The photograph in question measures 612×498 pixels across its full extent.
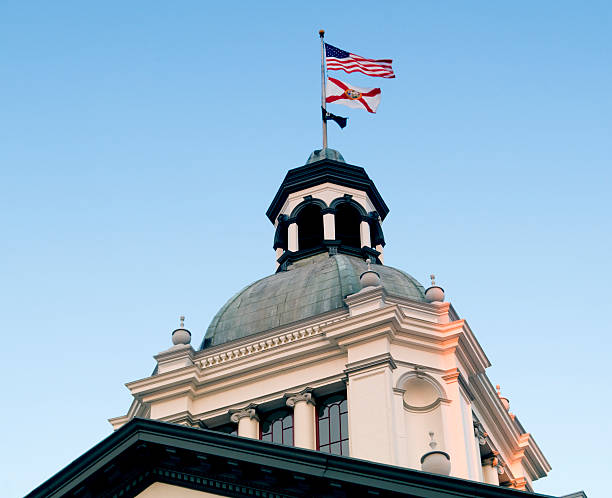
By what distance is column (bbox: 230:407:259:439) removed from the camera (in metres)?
34.4

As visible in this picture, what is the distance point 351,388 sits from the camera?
109 feet

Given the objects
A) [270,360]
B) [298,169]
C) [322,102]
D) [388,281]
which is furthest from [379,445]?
[322,102]

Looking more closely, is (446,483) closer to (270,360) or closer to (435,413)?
(435,413)

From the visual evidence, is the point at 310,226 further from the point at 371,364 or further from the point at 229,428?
the point at 371,364

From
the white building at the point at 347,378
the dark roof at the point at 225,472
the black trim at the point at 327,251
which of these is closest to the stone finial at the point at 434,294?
the white building at the point at 347,378

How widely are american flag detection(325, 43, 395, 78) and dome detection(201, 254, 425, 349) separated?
818cm

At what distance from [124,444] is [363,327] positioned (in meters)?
12.3

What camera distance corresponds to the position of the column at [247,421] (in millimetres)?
34406

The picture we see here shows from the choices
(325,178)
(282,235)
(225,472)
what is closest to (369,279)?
(282,235)

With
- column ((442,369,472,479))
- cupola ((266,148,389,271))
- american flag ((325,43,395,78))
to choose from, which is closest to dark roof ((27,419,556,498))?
column ((442,369,472,479))

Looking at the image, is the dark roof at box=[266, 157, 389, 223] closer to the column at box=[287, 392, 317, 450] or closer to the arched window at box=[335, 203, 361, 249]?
the arched window at box=[335, 203, 361, 249]

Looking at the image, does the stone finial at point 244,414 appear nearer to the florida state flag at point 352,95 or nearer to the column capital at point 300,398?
the column capital at point 300,398

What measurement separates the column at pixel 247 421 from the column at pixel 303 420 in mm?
1158

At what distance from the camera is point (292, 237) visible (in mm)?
43344
